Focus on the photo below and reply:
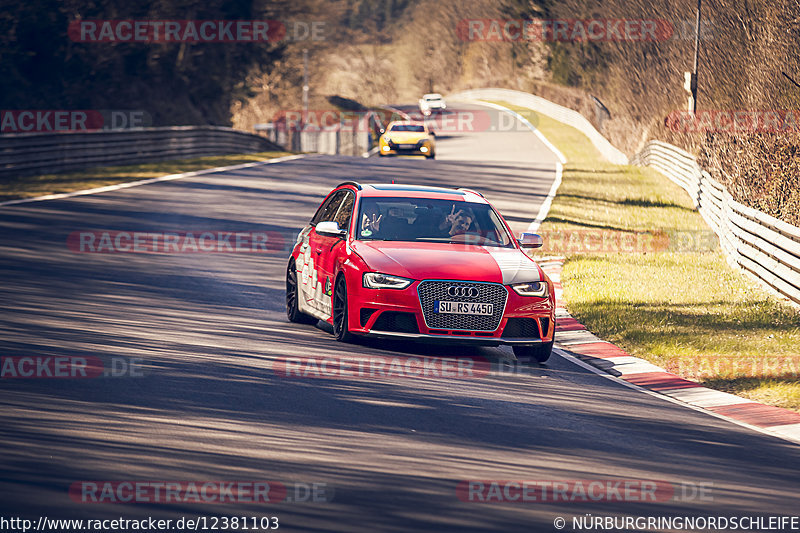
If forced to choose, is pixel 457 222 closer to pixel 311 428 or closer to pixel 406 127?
pixel 311 428

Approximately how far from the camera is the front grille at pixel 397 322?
11.4m

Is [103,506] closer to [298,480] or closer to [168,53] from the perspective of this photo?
[298,480]

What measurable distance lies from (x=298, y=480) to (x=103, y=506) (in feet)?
3.80

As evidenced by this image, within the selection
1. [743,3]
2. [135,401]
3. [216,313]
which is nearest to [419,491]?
[135,401]

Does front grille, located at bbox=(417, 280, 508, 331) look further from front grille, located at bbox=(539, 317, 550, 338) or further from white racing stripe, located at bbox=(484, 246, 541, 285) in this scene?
front grille, located at bbox=(539, 317, 550, 338)

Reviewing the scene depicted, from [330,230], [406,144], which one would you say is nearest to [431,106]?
[406,144]

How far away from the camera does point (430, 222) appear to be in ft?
42.1

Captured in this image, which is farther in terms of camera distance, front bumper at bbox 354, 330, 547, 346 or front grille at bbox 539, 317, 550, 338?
front grille at bbox 539, 317, 550, 338

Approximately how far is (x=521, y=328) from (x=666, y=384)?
1.49 m

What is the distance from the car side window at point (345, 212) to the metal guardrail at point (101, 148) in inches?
694

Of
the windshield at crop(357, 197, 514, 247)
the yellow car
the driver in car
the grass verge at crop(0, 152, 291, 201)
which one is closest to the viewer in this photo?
the windshield at crop(357, 197, 514, 247)

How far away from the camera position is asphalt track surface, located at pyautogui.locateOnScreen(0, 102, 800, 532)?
6504 mm

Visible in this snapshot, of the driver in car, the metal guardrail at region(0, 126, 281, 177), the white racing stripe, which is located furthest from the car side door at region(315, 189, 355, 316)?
the metal guardrail at region(0, 126, 281, 177)

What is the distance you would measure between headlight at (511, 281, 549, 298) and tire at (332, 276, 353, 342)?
1696 mm
